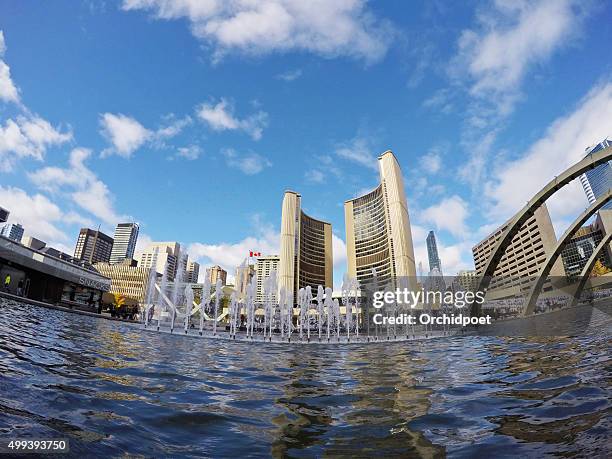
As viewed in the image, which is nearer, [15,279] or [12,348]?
[12,348]

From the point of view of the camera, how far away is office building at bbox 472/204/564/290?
10988 centimetres

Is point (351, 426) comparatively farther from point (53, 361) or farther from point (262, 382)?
point (53, 361)

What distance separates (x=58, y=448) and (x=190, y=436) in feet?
4.11

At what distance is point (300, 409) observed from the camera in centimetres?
491

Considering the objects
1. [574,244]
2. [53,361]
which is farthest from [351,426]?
[574,244]

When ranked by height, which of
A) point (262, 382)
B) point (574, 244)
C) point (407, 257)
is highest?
point (574, 244)

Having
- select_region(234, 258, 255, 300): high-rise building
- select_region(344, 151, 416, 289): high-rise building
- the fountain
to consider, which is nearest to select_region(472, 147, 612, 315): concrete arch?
the fountain

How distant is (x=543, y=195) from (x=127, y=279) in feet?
419

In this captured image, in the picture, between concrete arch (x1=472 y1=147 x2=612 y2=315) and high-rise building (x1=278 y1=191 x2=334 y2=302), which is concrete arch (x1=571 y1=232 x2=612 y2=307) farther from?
high-rise building (x1=278 y1=191 x2=334 y2=302)

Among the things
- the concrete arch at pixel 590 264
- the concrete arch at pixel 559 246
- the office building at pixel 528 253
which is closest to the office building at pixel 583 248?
the office building at pixel 528 253

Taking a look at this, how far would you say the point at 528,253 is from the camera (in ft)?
395

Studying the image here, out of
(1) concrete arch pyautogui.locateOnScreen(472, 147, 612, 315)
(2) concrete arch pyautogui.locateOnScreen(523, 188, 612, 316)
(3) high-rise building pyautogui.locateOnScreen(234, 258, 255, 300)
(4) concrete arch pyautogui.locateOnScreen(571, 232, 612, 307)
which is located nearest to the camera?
(1) concrete arch pyautogui.locateOnScreen(472, 147, 612, 315)

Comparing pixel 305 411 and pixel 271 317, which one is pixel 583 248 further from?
pixel 305 411

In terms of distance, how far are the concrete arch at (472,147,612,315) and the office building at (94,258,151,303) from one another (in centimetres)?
11578
